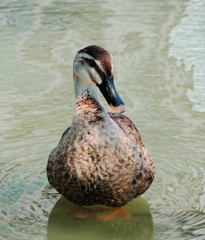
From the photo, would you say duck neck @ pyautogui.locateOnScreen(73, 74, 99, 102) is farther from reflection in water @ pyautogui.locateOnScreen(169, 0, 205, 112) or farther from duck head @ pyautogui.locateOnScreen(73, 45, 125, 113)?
reflection in water @ pyautogui.locateOnScreen(169, 0, 205, 112)

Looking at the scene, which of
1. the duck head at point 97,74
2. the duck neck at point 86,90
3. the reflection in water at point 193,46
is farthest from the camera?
the reflection in water at point 193,46

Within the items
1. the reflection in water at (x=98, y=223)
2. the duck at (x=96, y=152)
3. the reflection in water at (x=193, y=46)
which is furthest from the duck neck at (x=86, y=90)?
the reflection in water at (x=193, y=46)

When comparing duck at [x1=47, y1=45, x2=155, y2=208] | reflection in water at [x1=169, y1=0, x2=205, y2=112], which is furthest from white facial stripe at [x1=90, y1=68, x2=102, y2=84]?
reflection in water at [x1=169, y1=0, x2=205, y2=112]

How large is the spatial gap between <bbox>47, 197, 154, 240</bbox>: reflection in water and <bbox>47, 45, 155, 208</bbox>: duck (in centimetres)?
16

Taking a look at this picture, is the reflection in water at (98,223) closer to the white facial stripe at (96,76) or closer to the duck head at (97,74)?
the duck head at (97,74)

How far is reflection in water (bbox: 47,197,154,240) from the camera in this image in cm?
509

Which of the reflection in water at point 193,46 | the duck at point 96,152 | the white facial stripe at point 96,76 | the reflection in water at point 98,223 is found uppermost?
the white facial stripe at point 96,76

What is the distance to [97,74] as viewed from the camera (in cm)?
506

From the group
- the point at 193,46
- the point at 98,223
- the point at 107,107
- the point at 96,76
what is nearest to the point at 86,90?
the point at 96,76

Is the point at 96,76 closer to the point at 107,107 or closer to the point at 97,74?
the point at 97,74

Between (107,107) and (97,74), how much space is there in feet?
8.49

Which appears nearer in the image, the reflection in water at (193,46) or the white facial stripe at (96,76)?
the white facial stripe at (96,76)

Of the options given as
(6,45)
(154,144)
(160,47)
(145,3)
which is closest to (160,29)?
(160,47)

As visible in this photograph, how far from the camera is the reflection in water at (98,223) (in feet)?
16.7
